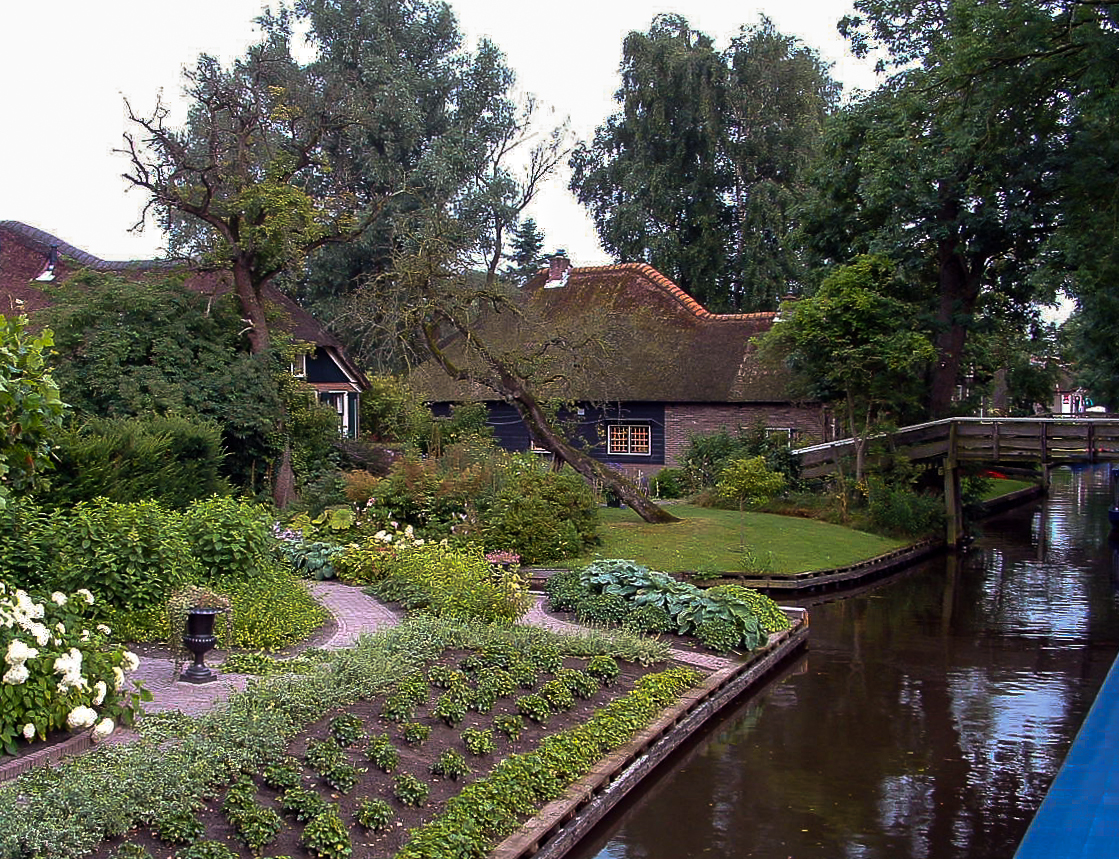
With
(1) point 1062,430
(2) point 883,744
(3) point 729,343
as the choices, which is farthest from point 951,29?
(2) point 883,744

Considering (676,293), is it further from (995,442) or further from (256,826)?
(256,826)

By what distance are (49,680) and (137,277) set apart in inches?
1101

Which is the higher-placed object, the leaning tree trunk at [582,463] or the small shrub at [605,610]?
the leaning tree trunk at [582,463]

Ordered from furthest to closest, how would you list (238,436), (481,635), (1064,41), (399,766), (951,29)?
(238,436), (951,29), (1064,41), (481,635), (399,766)

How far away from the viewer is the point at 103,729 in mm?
7656

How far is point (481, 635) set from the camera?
12016 millimetres

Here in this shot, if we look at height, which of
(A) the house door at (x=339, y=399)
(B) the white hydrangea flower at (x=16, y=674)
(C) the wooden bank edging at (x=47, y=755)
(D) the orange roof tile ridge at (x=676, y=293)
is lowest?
(C) the wooden bank edging at (x=47, y=755)

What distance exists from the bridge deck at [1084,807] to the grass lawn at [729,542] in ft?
35.8

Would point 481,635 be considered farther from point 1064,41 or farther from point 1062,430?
point 1062,430

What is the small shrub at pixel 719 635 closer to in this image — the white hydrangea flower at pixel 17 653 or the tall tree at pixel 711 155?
the white hydrangea flower at pixel 17 653

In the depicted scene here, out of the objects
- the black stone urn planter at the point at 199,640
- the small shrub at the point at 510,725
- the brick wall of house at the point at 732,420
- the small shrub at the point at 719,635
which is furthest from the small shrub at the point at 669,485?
the black stone urn planter at the point at 199,640

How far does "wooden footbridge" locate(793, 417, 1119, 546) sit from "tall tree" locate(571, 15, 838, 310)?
537 inches

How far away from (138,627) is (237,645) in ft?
3.43

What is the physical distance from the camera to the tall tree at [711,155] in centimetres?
4219
